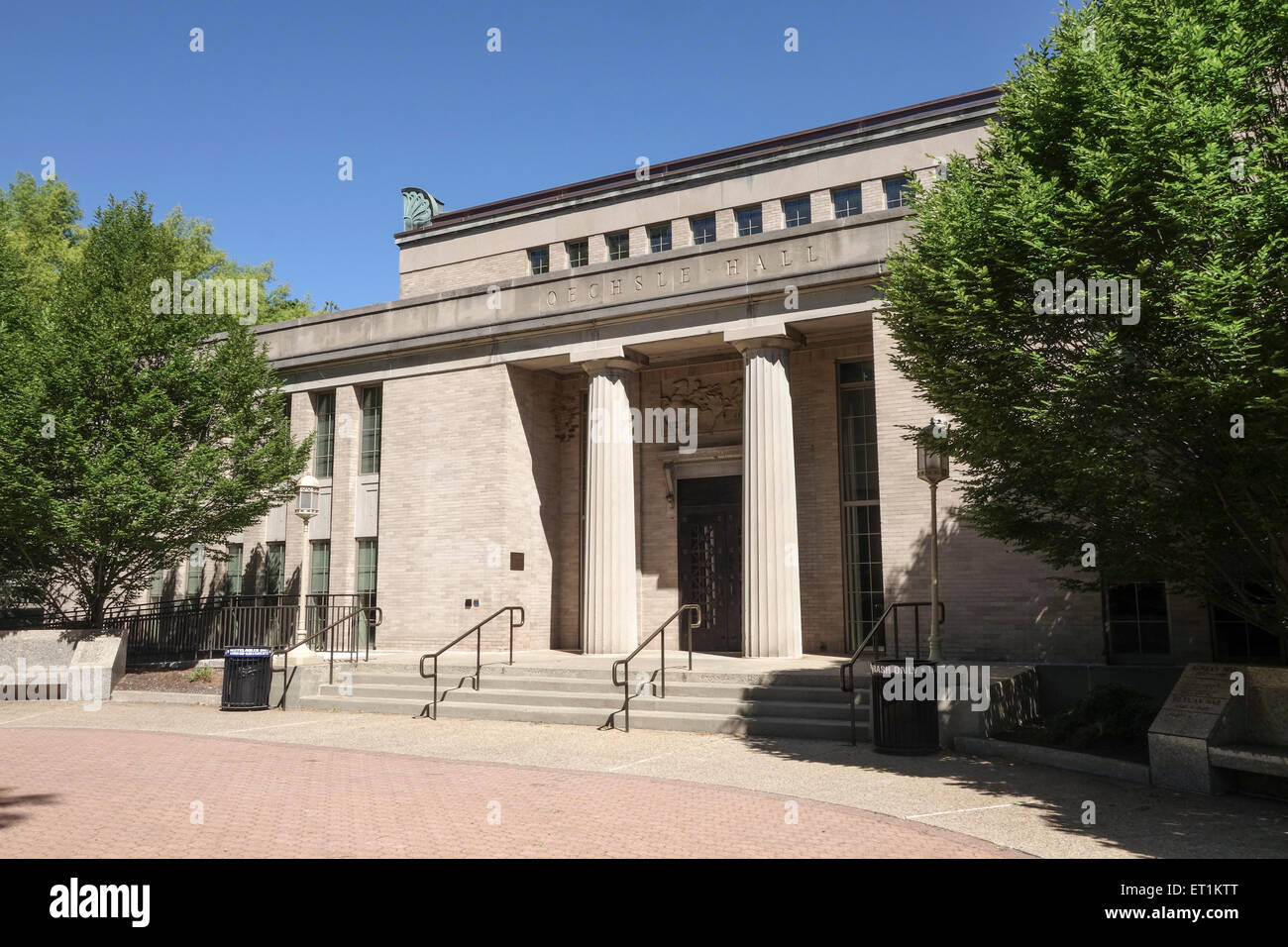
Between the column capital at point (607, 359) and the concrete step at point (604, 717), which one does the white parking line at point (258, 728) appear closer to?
the concrete step at point (604, 717)

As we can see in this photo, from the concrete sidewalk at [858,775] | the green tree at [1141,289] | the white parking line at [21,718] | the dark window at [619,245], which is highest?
the dark window at [619,245]

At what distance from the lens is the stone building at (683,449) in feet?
53.1

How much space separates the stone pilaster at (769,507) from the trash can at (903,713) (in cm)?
529

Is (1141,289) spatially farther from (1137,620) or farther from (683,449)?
(683,449)

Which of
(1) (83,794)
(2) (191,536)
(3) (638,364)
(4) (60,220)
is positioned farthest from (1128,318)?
(4) (60,220)

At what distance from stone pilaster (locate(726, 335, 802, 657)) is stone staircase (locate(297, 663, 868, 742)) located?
2.28m

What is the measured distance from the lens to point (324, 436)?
76.6 feet

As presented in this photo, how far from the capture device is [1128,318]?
28.2ft

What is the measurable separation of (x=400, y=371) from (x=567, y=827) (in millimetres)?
16174

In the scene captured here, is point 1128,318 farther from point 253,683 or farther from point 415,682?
point 253,683

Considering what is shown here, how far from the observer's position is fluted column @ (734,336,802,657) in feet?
54.7

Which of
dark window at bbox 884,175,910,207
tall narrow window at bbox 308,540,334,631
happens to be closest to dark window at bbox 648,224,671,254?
dark window at bbox 884,175,910,207

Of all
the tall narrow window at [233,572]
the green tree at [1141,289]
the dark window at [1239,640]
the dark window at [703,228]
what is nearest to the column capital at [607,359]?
the dark window at [703,228]

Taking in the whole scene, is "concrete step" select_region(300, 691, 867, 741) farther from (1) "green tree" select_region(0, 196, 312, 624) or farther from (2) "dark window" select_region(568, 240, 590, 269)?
(2) "dark window" select_region(568, 240, 590, 269)
